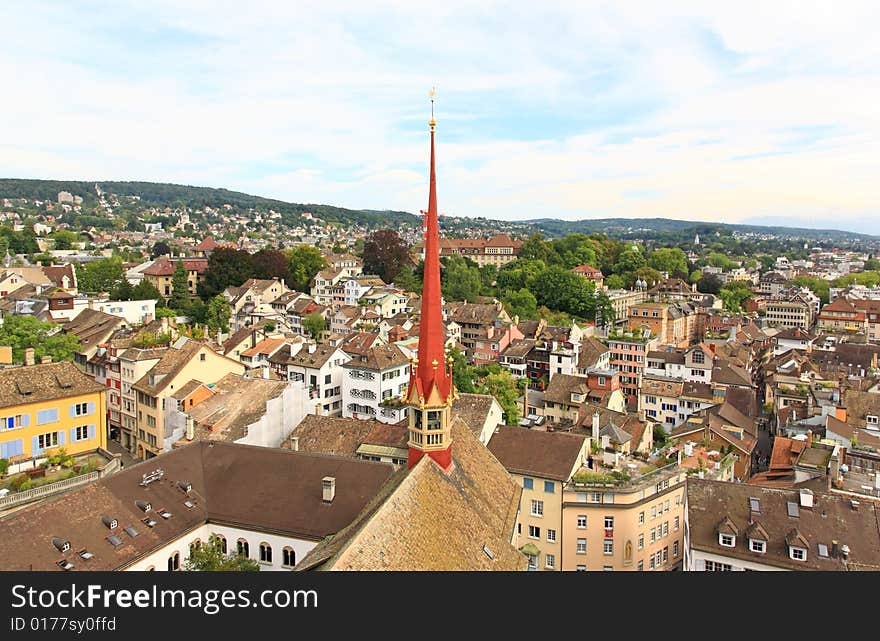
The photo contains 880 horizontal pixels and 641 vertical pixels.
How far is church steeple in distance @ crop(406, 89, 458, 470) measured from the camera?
23.5 m

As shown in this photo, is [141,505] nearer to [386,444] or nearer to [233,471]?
[233,471]

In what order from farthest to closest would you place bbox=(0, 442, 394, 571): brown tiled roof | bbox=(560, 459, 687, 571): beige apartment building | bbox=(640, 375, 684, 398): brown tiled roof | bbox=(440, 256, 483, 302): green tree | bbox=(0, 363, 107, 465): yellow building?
bbox=(440, 256, 483, 302): green tree, bbox=(640, 375, 684, 398): brown tiled roof, bbox=(560, 459, 687, 571): beige apartment building, bbox=(0, 363, 107, 465): yellow building, bbox=(0, 442, 394, 571): brown tiled roof

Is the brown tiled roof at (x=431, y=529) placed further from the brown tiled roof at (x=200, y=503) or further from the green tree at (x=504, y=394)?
the green tree at (x=504, y=394)

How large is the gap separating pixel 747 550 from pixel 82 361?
2066 inches

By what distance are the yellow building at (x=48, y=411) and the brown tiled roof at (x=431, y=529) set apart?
73.0ft

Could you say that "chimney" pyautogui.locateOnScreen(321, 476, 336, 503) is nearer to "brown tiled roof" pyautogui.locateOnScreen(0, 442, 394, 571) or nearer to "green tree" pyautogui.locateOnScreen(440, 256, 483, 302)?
"brown tiled roof" pyautogui.locateOnScreen(0, 442, 394, 571)

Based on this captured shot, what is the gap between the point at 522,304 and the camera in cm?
11706

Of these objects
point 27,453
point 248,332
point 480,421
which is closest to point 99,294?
point 248,332

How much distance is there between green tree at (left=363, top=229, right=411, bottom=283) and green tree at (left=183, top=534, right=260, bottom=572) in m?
106

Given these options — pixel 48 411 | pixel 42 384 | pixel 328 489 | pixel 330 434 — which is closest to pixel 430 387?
pixel 328 489

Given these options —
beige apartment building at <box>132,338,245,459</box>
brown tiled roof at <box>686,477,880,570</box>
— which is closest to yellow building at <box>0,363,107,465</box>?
beige apartment building at <box>132,338,245,459</box>

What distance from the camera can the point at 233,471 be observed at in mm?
29688

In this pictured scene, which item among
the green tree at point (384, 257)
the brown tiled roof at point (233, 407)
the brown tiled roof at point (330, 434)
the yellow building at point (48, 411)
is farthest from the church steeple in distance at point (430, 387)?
the green tree at point (384, 257)

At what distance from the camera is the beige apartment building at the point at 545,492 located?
3750cm
